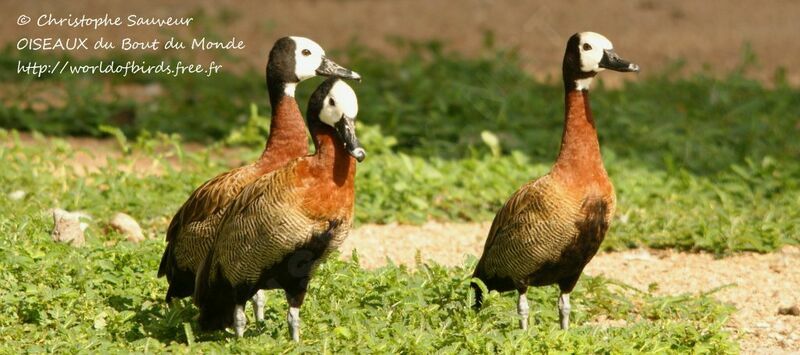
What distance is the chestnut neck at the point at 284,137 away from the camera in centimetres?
→ 579

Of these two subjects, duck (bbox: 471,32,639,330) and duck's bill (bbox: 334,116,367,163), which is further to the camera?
duck (bbox: 471,32,639,330)

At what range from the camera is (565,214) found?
5.41 meters

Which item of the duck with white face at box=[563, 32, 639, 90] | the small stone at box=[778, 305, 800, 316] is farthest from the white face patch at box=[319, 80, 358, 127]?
the small stone at box=[778, 305, 800, 316]

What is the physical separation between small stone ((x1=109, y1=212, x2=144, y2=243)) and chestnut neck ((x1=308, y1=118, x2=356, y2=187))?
6.50 feet

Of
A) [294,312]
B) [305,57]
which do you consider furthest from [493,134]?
[294,312]

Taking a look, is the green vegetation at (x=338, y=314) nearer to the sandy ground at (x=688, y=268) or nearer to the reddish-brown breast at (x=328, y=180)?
the sandy ground at (x=688, y=268)

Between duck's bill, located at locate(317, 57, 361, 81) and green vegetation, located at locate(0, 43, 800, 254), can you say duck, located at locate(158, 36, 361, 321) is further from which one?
green vegetation, located at locate(0, 43, 800, 254)

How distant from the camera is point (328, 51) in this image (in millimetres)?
11266

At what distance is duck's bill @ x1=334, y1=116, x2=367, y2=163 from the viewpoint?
16.2 feet

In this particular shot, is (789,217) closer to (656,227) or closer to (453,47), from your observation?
(656,227)

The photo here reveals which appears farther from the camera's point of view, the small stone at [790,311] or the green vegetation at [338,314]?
the small stone at [790,311]

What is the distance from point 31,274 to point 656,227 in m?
3.37

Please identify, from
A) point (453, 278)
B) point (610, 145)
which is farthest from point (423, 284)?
point (610, 145)

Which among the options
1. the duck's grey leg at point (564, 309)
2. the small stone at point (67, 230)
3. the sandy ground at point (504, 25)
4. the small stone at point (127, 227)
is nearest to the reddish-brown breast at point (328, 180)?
the duck's grey leg at point (564, 309)
